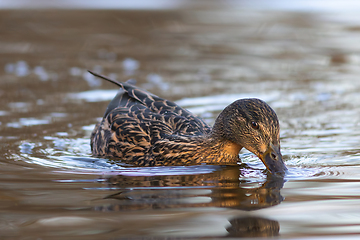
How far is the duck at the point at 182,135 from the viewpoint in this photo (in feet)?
17.4

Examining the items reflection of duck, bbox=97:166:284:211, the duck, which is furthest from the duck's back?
reflection of duck, bbox=97:166:284:211

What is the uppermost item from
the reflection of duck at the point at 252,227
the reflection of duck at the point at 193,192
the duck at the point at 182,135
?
the duck at the point at 182,135

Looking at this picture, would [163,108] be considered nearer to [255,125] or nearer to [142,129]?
[142,129]

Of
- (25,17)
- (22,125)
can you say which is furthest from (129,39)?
(22,125)

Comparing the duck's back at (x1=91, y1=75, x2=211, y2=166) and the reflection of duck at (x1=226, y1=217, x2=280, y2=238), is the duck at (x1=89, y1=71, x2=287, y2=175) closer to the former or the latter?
the duck's back at (x1=91, y1=75, x2=211, y2=166)

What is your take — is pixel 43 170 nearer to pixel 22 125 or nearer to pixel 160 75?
pixel 22 125

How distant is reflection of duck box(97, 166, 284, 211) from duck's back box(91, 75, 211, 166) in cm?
70

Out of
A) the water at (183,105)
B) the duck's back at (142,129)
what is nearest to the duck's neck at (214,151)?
the water at (183,105)

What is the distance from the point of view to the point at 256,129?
5348mm

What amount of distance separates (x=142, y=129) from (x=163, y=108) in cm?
54

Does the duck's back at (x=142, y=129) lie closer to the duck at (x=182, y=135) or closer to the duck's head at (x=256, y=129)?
the duck at (x=182, y=135)

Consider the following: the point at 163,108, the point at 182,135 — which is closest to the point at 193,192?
the point at 182,135

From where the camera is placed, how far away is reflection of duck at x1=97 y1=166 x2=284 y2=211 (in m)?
4.36

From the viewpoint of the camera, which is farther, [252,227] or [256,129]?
[256,129]
